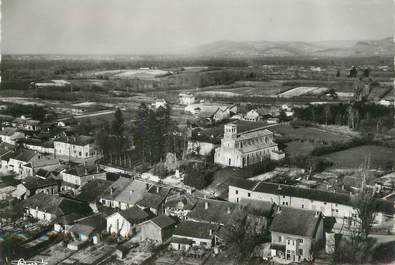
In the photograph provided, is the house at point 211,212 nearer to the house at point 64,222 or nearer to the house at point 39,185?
the house at point 64,222

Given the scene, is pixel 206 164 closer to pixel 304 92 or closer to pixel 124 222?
pixel 124 222

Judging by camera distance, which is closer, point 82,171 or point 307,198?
point 307,198

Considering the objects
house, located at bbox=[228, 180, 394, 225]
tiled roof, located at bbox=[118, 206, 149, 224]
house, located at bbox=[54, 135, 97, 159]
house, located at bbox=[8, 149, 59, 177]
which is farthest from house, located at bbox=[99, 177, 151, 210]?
house, located at bbox=[54, 135, 97, 159]

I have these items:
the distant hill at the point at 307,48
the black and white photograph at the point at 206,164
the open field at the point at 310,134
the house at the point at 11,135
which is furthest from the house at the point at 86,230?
the open field at the point at 310,134

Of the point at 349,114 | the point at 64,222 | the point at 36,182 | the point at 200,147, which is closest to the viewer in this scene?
the point at 64,222

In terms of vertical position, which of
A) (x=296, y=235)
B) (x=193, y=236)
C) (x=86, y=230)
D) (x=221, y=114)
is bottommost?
(x=86, y=230)

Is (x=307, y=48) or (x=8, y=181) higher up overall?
(x=307, y=48)

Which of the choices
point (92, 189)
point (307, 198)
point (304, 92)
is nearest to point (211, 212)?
point (307, 198)
